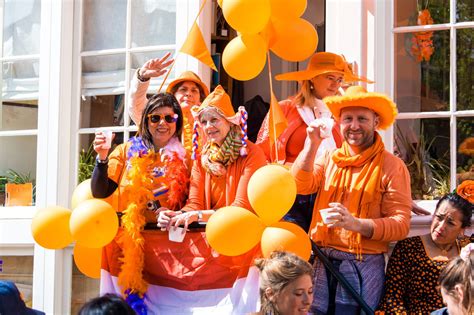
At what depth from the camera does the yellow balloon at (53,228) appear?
14.9ft

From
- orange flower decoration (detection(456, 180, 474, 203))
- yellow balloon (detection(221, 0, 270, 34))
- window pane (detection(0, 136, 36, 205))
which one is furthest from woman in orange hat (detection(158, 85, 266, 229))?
window pane (detection(0, 136, 36, 205))

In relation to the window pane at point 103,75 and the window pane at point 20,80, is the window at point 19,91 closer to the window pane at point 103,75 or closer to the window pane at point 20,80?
the window pane at point 20,80

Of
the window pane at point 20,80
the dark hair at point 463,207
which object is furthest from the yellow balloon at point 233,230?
the window pane at point 20,80

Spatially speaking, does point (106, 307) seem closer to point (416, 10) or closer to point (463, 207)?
point (463, 207)

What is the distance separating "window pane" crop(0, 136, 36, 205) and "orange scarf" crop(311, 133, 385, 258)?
2441mm

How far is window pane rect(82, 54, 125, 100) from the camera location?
19.6 feet

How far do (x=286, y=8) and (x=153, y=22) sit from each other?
5.07 feet

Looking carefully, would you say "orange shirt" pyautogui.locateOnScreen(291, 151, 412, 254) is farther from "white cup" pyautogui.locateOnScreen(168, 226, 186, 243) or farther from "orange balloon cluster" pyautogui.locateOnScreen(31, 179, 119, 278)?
"orange balloon cluster" pyautogui.locateOnScreen(31, 179, 119, 278)

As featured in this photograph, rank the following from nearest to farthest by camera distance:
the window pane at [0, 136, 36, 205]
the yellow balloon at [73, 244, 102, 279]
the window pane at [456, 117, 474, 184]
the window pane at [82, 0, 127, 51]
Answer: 1. the yellow balloon at [73, 244, 102, 279]
2. the window pane at [456, 117, 474, 184]
3. the window pane at [82, 0, 127, 51]
4. the window pane at [0, 136, 36, 205]

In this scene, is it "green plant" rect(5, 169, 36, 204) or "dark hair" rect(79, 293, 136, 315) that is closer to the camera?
"dark hair" rect(79, 293, 136, 315)

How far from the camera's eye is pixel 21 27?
6.26 meters

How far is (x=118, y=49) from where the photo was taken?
5969 millimetres

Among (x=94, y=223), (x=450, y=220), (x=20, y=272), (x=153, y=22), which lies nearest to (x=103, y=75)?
(x=153, y=22)

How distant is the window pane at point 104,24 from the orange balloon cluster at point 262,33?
1.49 metres
